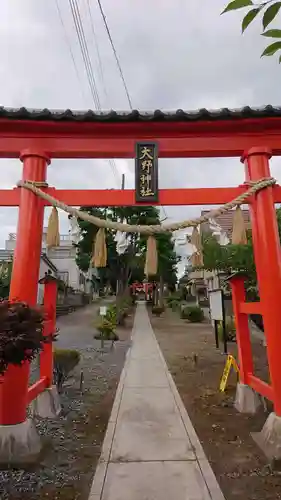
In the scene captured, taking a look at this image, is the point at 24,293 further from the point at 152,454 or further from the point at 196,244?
the point at 152,454

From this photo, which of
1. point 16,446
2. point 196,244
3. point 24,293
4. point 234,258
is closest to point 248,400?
point 196,244

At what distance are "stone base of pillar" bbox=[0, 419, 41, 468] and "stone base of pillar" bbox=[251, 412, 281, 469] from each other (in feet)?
9.26

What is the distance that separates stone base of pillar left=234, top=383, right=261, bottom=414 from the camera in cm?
598

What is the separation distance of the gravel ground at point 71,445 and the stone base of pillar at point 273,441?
6.96 ft

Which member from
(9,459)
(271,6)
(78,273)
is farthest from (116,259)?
(271,6)

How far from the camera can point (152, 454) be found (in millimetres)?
4492

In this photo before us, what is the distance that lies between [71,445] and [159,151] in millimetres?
4286

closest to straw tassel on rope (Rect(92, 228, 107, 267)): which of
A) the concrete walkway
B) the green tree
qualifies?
the concrete walkway

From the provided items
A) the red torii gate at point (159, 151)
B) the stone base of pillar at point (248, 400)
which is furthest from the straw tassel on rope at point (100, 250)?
the stone base of pillar at point (248, 400)

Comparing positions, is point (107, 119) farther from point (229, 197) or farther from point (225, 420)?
point (225, 420)

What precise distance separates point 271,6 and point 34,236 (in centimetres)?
380

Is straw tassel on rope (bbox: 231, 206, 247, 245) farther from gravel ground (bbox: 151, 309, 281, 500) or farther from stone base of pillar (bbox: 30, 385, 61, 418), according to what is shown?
stone base of pillar (bbox: 30, 385, 61, 418)

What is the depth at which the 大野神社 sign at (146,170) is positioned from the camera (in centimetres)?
479

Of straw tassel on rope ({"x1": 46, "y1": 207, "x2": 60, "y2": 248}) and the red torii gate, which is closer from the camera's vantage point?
the red torii gate
